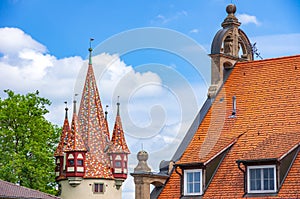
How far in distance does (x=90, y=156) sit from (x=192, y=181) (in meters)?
19.4

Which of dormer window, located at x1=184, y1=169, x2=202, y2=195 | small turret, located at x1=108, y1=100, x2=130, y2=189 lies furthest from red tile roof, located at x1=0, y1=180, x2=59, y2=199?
dormer window, located at x1=184, y1=169, x2=202, y2=195

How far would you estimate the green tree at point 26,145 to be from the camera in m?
55.2

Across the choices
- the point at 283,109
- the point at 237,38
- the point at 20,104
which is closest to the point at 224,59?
the point at 237,38

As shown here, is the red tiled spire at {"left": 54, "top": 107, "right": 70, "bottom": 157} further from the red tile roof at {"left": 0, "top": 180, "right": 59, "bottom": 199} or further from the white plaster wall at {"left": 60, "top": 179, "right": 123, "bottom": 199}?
the red tile roof at {"left": 0, "top": 180, "right": 59, "bottom": 199}

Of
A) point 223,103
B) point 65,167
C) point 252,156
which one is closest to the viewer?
point 252,156

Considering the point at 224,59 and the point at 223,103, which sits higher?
the point at 224,59

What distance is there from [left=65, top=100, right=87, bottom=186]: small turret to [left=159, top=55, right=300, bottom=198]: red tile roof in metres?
16.8

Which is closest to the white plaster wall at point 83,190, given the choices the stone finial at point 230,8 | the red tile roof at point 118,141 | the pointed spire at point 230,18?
the red tile roof at point 118,141

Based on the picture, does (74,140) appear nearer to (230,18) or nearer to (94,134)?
(94,134)

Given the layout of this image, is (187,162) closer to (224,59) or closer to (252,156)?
(252,156)

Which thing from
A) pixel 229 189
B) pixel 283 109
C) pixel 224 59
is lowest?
pixel 229 189

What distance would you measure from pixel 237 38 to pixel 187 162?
7924 millimetres

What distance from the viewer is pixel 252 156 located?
32219 mm

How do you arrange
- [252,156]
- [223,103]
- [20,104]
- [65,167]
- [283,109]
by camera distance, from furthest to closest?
[20,104], [65,167], [223,103], [283,109], [252,156]
